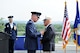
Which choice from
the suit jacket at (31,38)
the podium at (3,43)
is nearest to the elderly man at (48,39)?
the suit jacket at (31,38)

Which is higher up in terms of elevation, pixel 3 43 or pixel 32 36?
pixel 32 36

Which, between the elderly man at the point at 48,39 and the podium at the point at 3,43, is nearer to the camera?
the podium at the point at 3,43

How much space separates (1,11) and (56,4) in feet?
7.62

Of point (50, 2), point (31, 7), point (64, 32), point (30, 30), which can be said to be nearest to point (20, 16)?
point (31, 7)

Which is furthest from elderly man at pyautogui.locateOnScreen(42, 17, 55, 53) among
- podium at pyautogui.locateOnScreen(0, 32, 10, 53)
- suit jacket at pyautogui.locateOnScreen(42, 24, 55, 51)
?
podium at pyautogui.locateOnScreen(0, 32, 10, 53)

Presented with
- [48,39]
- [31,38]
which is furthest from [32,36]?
[48,39]

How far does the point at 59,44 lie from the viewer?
39.9 ft

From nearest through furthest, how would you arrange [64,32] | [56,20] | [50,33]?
1. [50,33]
2. [64,32]
3. [56,20]

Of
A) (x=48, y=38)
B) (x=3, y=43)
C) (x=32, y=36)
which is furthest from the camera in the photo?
(x=32, y=36)

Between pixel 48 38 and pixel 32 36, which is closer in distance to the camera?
pixel 48 38

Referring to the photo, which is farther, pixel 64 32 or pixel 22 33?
pixel 22 33

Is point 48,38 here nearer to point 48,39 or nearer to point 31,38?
point 48,39

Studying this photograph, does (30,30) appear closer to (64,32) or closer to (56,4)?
(64,32)

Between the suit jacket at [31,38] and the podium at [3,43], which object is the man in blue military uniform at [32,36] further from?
the podium at [3,43]
